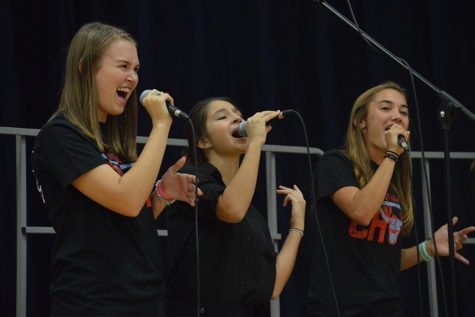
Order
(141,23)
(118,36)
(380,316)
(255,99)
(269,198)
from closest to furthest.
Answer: (118,36) → (380,316) → (269,198) → (141,23) → (255,99)

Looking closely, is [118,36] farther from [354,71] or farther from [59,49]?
[354,71]

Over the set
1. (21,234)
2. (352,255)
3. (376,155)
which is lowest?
(352,255)

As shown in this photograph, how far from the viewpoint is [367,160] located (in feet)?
8.10

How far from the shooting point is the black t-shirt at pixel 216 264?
78.4 inches

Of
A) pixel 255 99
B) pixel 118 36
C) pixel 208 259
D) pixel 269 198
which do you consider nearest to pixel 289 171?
pixel 255 99

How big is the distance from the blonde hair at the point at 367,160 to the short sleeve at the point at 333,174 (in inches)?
1.6

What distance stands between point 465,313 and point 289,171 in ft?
4.06

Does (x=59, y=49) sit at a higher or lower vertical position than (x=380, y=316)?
higher

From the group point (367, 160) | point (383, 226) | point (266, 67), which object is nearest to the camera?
point (383, 226)

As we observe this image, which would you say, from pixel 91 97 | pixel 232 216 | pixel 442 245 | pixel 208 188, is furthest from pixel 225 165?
pixel 442 245

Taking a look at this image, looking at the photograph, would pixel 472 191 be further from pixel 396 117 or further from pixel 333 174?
pixel 333 174

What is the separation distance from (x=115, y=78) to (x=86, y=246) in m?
0.46

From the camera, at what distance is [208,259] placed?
2031 mm

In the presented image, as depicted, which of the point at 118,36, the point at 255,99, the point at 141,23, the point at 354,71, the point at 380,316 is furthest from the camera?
the point at 354,71
